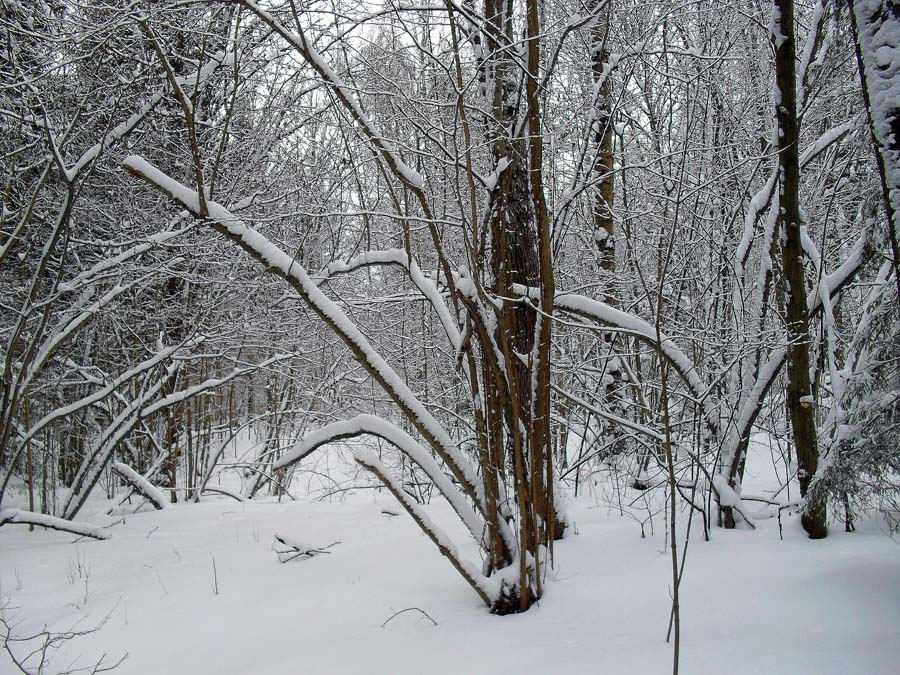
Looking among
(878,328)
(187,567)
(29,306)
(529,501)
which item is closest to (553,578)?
(529,501)

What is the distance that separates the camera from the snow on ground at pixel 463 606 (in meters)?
2.13

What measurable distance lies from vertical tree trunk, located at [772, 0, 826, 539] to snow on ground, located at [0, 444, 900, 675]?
0.47 m

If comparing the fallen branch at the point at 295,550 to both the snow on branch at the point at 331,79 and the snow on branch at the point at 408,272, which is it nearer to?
the snow on branch at the point at 408,272

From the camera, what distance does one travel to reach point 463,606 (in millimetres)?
3021

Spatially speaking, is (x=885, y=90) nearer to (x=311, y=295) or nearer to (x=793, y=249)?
(x=793, y=249)

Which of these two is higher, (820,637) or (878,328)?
(878,328)

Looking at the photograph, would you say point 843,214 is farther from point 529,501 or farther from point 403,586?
point 403,586

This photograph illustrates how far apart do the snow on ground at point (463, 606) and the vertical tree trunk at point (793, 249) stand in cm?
47

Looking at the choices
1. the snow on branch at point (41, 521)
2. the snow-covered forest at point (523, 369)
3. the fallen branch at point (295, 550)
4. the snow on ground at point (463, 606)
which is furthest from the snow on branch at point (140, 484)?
the fallen branch at point (295, 550)

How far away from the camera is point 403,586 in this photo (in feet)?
11.3

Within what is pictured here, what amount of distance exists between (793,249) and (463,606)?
2.46 m

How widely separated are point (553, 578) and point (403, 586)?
2.83 feet

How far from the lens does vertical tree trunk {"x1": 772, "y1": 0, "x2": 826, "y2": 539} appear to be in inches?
123

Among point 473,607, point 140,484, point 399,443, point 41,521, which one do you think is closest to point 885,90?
point 399,443
